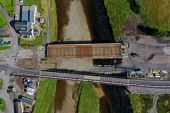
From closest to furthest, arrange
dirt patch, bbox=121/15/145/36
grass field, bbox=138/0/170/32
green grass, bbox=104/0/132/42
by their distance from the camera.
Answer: grass field, bbox=138/0/170/32 → green grass, bbox=104/0/132/42 → dirt patch, bbox=121/15/145/36

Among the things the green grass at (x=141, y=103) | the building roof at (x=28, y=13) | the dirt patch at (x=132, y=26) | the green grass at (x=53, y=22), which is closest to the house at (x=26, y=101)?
the green grass at (x=53, y=22)

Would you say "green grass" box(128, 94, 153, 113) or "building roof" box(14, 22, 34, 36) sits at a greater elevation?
"building roof" box(14, 22, 34, 36)

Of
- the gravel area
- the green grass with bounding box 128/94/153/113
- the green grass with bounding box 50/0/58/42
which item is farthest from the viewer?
the green grass with bounding box 50/0/58/42

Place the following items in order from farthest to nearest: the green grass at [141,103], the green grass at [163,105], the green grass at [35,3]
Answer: the green grass at [35,3] → the green grass at [163,105] → the green grass at [141,103]

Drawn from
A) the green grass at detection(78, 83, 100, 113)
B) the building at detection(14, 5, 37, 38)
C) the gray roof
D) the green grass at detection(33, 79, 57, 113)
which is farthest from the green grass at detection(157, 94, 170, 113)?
the gray roof

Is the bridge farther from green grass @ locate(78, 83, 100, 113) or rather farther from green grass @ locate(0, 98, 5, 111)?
green grass @ locate(0, 98, 5, 111)

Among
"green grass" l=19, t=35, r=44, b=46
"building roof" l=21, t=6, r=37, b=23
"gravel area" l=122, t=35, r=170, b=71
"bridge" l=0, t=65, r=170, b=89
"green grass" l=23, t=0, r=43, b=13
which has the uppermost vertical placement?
"green grass" l=23, t=0, r=43, b=13

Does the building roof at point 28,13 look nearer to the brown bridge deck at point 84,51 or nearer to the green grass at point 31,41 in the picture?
the green grass at point 31,41
